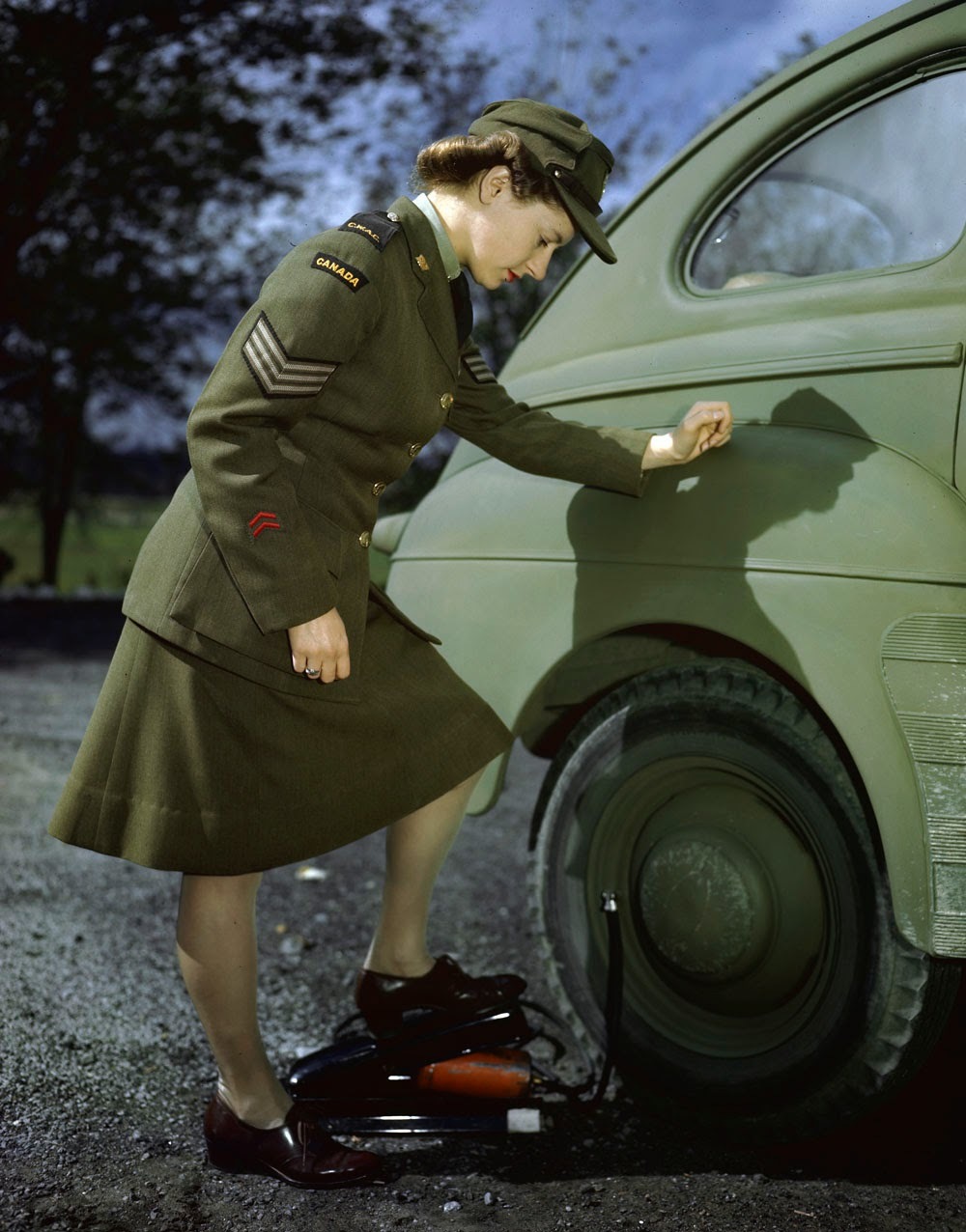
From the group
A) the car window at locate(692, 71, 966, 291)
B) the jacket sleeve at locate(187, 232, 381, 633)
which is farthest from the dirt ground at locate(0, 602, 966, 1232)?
the car window at locate(692, 71, 966, 291)

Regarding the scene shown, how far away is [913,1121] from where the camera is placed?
2230 millimetres

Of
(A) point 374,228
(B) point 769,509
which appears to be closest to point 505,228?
(A) point 374,228

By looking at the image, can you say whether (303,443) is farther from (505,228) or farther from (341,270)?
(505,228)

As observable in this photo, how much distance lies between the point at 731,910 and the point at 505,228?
1236 millimetres

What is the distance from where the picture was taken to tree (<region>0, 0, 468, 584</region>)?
10.2m

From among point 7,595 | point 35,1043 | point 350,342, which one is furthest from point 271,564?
point 7,595

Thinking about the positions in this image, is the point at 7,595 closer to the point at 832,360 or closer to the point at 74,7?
the point at 74,7

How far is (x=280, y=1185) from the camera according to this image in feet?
6.64

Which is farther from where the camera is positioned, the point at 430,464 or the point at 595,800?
the point at 430,464

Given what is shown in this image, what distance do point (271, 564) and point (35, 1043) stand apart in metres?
1.38

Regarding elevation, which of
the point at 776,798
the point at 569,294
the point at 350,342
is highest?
the point at 569,294

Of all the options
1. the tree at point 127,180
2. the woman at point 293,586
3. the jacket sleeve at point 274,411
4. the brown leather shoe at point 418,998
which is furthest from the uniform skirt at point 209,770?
the tree at point 127,180

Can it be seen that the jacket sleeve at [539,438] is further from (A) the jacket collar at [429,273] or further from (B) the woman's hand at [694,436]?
(A) the jacket collar at [429,273]

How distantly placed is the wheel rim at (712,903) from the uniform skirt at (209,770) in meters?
0.50
